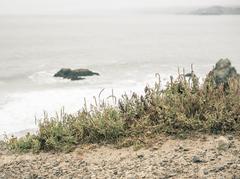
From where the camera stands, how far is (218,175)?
5809 millimetres

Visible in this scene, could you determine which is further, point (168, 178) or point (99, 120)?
point (99, 120)

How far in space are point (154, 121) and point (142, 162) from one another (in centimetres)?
109

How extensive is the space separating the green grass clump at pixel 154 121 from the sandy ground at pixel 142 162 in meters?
0.19

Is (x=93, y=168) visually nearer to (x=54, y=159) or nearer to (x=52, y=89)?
(x=54, y=159)

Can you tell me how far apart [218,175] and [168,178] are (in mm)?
571

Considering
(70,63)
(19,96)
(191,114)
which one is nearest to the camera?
(191,114)

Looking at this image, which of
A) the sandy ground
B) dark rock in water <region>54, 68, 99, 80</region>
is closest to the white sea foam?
dark rock in water <region>54, 68, 99, 80</region>

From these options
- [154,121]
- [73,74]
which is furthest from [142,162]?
[73,74]

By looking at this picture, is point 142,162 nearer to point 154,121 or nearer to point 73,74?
point 154,121

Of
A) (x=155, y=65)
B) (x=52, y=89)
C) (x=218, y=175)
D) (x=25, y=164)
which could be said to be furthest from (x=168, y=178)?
(x=155, y=65)

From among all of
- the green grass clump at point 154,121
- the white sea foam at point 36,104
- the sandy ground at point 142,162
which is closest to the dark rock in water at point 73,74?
the white sea foam at point 36,104

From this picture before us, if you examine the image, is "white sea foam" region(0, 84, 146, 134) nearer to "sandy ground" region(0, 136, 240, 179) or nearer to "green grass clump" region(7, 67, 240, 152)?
"green grass clump" region(7, 67, 240, 152)

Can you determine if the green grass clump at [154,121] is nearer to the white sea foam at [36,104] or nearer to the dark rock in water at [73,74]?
the white sea foam at [36,104]

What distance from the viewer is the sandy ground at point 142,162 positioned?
6.04 metres
